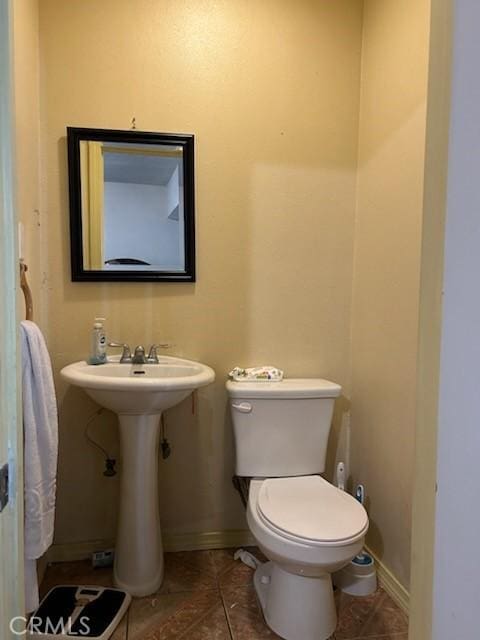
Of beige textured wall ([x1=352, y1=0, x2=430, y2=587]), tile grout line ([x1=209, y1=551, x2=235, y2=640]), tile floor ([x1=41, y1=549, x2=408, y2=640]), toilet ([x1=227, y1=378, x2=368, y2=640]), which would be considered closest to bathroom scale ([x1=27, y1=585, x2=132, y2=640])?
tile floor ([x1=41, y1=549, x2=408, y2=640])

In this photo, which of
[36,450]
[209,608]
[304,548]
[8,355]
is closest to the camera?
[8,355]

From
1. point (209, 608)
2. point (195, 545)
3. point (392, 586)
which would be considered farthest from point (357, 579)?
point (195, 545)

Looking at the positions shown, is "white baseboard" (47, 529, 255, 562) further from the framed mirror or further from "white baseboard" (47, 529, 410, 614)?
the framed mirror

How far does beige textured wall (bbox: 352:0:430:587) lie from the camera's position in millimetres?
1533

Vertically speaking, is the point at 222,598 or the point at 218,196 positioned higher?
the point at 218,196

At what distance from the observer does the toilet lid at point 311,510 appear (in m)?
1.28

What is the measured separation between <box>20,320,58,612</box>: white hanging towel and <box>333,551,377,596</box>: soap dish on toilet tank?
1137 mm

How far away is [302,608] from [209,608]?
1.24ft

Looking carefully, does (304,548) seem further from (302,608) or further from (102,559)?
(102,559)

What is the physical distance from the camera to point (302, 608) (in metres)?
1.37

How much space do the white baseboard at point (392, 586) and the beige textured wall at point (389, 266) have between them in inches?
1.2

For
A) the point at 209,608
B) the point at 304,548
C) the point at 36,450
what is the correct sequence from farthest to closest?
the point at 209,608
the point at 304,548
the point at 36,450

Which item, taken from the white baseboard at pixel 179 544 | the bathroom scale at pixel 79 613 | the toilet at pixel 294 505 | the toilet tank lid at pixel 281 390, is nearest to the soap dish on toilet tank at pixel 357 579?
the toilet at pixel 294 505

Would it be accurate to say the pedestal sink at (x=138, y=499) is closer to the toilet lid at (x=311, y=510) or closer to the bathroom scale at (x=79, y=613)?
the bathroom scale at (x=79, y=613)
